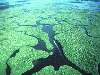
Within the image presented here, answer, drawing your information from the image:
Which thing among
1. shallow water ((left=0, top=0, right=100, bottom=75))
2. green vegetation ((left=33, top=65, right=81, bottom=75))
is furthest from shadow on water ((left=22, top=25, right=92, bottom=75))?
green vegetation ((left=33, top=65, right=81, bottom=75))

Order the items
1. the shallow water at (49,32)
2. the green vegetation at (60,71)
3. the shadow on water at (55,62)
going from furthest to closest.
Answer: the shallow water at (49,32)
the shadow on water at (55,62)
the green vegetation at (60,71)

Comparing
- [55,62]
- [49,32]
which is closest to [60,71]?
[55,62]

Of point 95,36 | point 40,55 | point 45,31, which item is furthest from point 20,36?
point 95,36

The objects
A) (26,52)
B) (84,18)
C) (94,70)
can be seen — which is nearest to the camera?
(94,70)

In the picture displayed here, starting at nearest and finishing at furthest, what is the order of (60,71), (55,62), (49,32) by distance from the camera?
Answer: (60,71) → (55,62) → (49,32)

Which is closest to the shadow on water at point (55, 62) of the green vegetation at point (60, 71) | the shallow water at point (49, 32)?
the shallow water at point (49, 32)

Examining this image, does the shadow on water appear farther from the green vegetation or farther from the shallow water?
the green vegetation

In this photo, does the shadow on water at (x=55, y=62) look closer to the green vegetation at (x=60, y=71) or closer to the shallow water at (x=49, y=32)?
the shallow water at (x=49, y=32)

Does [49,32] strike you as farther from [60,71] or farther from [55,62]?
[60,71]

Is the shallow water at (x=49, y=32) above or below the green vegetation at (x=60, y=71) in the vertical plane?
above

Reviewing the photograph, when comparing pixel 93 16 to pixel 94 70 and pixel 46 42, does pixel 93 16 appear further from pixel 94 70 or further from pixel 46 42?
pixel 94 70

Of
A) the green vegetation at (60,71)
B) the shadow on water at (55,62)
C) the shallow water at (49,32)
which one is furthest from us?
the shallow water at (49,32)
